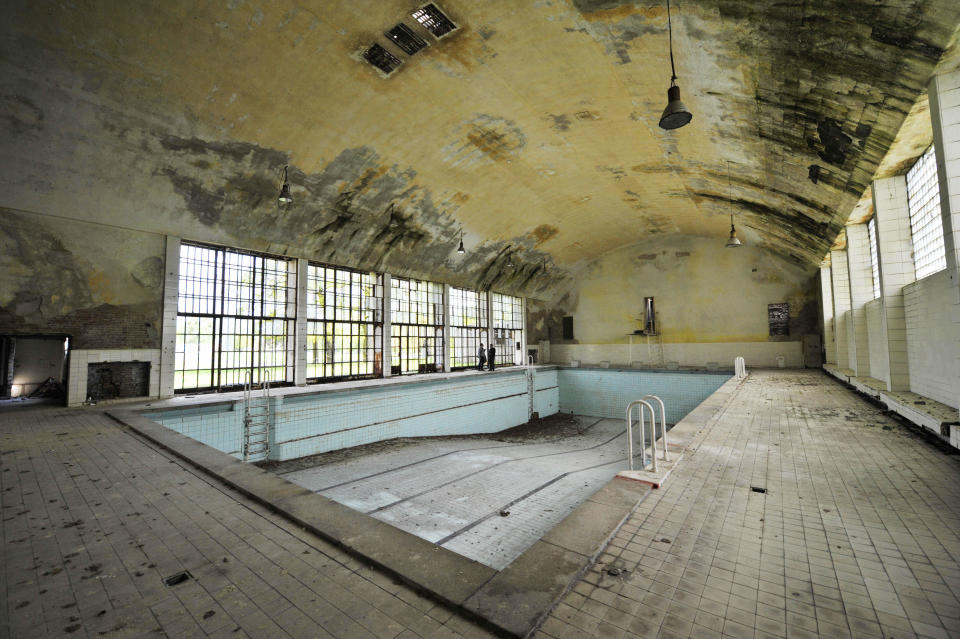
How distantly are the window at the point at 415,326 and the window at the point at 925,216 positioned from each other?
1116cm

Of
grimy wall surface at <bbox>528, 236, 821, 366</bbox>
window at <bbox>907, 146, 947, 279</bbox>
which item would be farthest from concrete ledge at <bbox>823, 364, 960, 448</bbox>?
grimy wall surface at <bbox>528, 236, 821, 366</bbox>

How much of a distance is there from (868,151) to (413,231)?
366 inches

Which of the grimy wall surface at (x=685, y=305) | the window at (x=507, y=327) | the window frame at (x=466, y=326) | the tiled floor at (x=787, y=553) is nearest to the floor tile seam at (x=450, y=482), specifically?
the tiled floor at (x=787, y=553)

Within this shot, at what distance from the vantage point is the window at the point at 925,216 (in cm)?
504

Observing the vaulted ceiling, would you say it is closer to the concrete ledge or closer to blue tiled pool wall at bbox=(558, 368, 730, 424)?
the concrete ledge

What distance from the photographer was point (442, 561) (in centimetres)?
214

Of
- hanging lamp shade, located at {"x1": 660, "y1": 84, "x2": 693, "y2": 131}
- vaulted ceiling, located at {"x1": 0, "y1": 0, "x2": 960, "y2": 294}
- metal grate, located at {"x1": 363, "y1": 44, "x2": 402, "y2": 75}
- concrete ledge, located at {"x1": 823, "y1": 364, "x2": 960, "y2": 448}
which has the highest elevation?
metal grate, located at {"x1": 363, "y1": 44, "x2": 402, "y2": 75}

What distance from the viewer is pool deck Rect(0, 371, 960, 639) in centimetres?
173

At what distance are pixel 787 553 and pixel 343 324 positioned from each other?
A: 413 inches

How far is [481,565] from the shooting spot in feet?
7.07

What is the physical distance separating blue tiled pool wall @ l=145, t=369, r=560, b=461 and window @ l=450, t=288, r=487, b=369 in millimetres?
2115

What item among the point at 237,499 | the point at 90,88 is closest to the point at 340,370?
the point at 90,88

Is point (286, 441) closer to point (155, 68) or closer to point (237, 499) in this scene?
point (237, 499)

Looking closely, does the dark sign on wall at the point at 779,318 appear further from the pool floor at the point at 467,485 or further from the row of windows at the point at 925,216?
the row of windows at the point at 925,216
